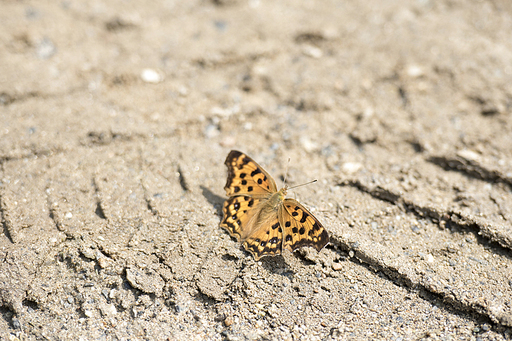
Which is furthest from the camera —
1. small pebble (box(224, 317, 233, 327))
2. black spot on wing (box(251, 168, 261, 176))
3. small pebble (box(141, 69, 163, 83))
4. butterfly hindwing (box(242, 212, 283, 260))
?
small pebble (box(141, 69, 163, 83))

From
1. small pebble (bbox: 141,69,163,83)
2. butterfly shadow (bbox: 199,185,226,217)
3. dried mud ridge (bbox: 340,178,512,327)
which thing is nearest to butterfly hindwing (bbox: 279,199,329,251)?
dried mud ridge (bbox: 340,178,512,327)

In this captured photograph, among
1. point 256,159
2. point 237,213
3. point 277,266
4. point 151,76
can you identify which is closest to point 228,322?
point 277,266

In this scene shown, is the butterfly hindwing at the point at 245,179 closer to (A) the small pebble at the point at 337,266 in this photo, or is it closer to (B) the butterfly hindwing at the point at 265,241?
(B) the butterfly hindwing at the point at 265,241

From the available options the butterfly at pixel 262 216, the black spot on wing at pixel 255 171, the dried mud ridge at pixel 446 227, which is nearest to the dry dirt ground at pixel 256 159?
the dried mud ridge at pixel 446 227

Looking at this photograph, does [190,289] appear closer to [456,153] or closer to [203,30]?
[456,153]

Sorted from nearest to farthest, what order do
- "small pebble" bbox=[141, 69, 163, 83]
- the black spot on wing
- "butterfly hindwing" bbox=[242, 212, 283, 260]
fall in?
1. "butterfly hindwing" bbox=[242, 212, 283, 260]
2. the black spot on wing
3. "small pebble" bbox=[141, 69, 163, 83]

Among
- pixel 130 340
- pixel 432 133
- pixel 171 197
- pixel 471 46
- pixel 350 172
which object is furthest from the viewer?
pixel 471 46

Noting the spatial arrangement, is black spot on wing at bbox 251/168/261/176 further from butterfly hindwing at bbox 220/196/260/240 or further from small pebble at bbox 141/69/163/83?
small pebble at bbox 141/69/163/83

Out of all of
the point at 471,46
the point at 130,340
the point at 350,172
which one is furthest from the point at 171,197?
the point at 471,46
